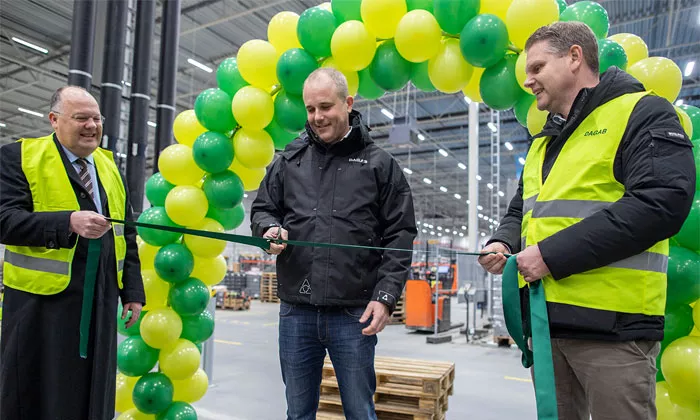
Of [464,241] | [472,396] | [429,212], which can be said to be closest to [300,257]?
[472,396]

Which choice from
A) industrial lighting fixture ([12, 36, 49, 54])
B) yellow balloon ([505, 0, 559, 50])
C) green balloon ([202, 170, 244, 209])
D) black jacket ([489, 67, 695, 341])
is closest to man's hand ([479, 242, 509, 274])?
black jacket ([489, 67, 695, 341])

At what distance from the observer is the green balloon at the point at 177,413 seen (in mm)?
3258

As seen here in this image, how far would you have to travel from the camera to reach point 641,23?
1108cm

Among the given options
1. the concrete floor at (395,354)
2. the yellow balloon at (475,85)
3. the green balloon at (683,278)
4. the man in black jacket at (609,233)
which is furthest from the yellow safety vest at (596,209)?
the concrete floor at (395,354)

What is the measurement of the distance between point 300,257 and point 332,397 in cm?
246

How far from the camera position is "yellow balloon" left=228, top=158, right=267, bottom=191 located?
133 inches

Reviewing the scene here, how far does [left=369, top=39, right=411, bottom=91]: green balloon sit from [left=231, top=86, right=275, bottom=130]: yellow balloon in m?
0.71

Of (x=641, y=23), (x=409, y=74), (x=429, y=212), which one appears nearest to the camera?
(x=409, y=74)

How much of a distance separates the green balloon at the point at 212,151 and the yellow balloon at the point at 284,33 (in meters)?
0.70

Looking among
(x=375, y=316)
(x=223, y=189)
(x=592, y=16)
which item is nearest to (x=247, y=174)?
(x=223, y=189)

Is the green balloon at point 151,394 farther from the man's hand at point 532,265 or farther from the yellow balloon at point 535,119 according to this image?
the yellow balloon at point 535,119

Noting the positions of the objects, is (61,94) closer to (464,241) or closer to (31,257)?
(31,257)

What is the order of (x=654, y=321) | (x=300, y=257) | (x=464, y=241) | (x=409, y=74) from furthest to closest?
(x=464, y=241)
(x=409, y=74)
(x=300, y=257)
(x=654, y=321)

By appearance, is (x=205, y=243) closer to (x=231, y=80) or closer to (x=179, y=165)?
(x=179, y=165)
